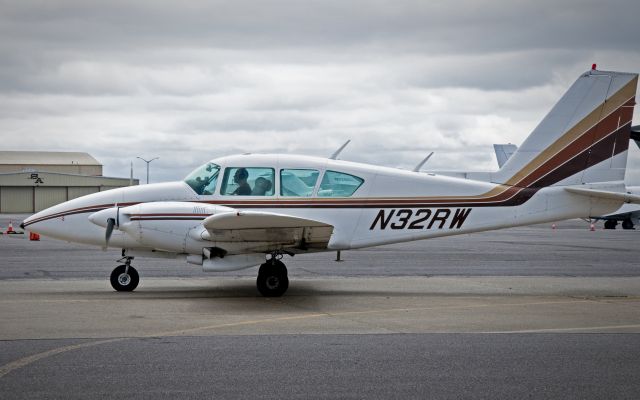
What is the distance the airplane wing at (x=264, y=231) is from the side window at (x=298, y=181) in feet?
3.29

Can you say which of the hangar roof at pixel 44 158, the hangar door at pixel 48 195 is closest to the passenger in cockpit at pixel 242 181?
the hangar door at pixel 48 195

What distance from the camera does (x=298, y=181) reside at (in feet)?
47.2

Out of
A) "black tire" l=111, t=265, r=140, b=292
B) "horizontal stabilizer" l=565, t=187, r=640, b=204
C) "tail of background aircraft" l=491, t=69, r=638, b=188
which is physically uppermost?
"tail of background aircraft" l=491, t=69, r=638, b=188

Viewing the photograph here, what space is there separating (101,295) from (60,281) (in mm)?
2717

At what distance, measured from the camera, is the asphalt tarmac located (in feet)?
23.0

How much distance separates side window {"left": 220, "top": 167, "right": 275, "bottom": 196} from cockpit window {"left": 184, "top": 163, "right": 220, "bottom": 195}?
0.20 meters

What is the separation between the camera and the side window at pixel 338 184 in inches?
569

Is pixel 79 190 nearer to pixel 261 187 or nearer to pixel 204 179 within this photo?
pixel 204 179

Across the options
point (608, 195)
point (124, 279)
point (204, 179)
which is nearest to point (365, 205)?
point (204, 179)

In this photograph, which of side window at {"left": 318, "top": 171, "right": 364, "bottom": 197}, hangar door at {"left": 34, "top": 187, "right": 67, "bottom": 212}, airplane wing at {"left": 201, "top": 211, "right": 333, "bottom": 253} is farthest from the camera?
hangar door at {"left": 34, "top": 187, "right": 67, "bottom": 212}

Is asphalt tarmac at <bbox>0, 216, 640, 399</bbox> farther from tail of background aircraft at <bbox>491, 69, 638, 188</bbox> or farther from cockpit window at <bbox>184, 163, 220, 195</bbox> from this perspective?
tail of background aircraft at <bbox>491, 69, 638, 188</bbox>

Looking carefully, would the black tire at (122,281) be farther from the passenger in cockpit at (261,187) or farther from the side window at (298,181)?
the side window at (298,181)

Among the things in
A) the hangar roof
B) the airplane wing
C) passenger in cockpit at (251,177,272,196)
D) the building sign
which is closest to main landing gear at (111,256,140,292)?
the airplane wing

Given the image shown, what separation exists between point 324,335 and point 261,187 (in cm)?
508
